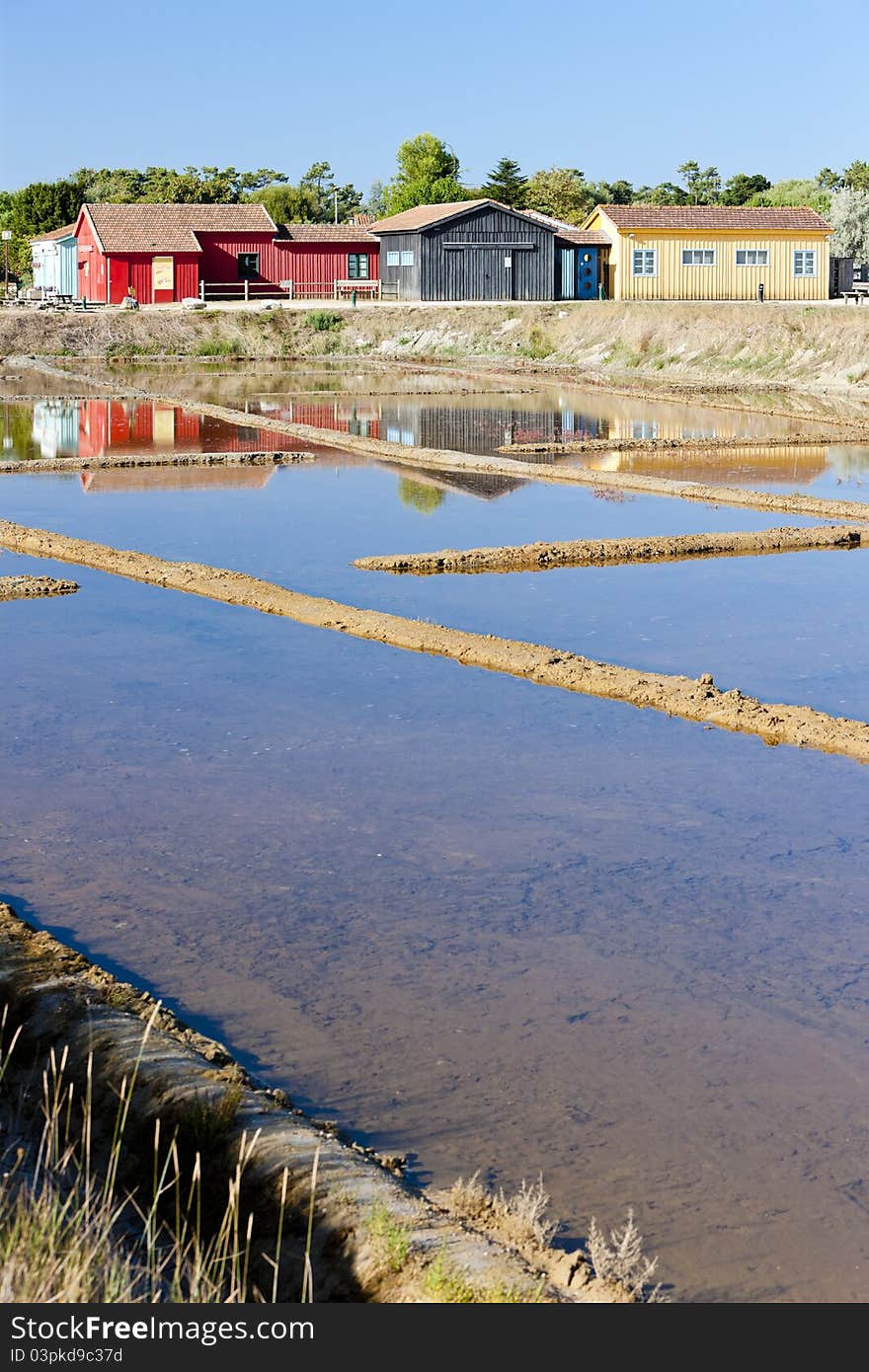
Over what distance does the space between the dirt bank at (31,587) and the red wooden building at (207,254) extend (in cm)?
5495

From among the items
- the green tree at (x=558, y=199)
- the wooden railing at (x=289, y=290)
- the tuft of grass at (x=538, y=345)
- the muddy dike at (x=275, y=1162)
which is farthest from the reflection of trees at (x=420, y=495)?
the green tree at (x=558, y=199)

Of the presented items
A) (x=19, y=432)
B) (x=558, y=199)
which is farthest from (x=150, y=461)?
(x=558, y=199)

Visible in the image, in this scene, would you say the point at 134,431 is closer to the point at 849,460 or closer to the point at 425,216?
the point at 849,460

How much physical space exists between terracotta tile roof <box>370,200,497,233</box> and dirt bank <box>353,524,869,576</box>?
47054 millimetres

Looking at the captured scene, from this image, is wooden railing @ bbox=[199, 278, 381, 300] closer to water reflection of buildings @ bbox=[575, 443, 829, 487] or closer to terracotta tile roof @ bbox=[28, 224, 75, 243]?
terracotta tile roof @ bbox=[28, 224, 75, 243]

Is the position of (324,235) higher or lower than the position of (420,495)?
higher

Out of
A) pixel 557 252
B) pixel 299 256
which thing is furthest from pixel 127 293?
pixel 557 252

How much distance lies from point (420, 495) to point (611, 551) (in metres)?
6.78

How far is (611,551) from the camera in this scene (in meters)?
20.5

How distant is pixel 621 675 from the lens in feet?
45.9

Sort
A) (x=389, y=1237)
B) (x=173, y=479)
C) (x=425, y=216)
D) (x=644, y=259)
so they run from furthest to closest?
(x=425, y=216) < (x=644, y=259) < (x=173, y=479) < (x=389, y=1237)

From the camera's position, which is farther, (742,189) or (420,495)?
(742,189)

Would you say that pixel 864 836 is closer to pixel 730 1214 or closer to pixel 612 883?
pixel 612 883

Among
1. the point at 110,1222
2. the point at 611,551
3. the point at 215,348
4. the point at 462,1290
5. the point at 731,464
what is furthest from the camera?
the point at 215,348
